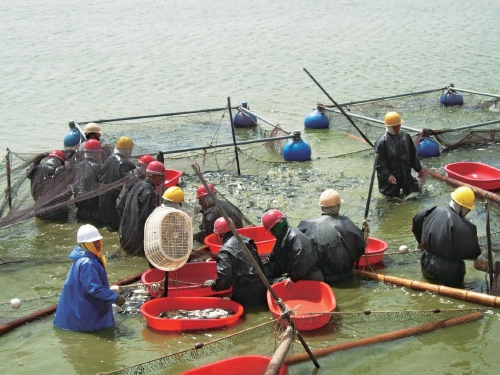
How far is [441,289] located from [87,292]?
3.81 m

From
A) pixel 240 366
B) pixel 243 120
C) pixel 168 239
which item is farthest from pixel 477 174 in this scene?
pixel 240 366

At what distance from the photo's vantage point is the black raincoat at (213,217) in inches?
389

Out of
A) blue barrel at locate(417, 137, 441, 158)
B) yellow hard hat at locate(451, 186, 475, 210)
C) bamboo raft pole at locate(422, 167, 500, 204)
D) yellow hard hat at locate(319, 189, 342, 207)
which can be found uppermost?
yellow hard hat at locate(451, 186, 475, 210)

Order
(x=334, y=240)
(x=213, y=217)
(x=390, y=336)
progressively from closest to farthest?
(x=390, y=336)
(x=334, y=240)
(x=213, y=217)

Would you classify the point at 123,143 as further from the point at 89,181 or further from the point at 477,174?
the point at 477,174

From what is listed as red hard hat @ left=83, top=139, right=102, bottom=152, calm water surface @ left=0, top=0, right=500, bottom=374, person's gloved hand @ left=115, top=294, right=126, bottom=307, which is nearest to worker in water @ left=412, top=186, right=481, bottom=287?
calm water surface @ left=0, top=0, right=500, bottom=374

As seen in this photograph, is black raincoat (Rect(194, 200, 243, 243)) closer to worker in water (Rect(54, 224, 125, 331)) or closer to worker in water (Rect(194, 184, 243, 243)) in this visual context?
worker in water (Rect(194, 184, 243, 243))

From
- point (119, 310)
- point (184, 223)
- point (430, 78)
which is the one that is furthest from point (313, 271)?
point (430, 78)

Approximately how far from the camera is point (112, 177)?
35.9 ft

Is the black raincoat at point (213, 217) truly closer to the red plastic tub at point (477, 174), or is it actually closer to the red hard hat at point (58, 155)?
the red hard hat at point (58, 155)

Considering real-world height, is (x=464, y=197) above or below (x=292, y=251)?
above

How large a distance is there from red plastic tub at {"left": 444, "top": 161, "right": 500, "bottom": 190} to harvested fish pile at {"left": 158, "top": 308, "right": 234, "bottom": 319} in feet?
18.0

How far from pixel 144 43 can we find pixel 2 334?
21217mm

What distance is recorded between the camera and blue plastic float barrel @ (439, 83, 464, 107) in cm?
1850
